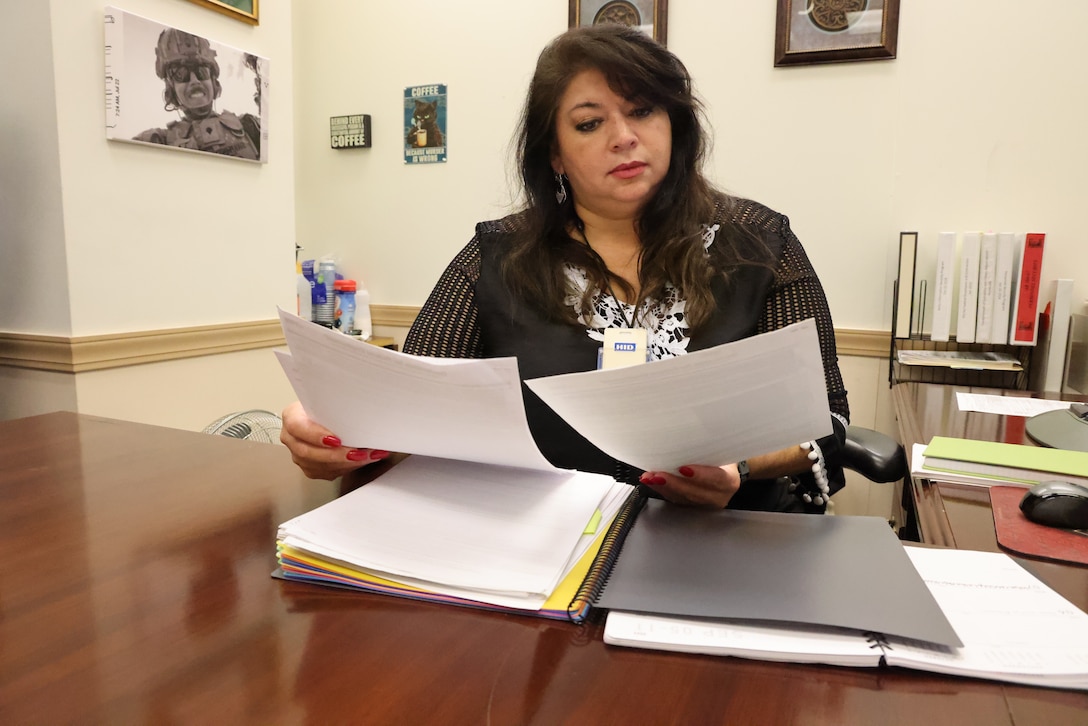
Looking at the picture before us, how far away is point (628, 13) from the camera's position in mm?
2309

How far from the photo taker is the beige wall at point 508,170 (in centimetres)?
165

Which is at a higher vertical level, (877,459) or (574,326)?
(574,326)

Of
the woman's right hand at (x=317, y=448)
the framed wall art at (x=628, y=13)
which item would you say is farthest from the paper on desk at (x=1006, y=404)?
the framed wall art at (x=628, y=13)

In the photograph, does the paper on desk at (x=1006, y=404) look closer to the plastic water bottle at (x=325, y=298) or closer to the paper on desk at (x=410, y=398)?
the paper on desk at (x=410, y=398)

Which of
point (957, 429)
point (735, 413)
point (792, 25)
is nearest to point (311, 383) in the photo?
point (735, 413)

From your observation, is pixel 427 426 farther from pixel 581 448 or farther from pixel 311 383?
pixel 581 448

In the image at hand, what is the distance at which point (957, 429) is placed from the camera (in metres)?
1.27

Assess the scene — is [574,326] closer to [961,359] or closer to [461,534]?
[461,534]

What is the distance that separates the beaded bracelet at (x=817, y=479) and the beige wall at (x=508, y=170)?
4.19ft

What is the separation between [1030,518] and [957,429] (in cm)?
57

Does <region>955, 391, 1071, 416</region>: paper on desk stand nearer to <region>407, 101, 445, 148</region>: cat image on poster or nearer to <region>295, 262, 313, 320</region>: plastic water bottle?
<region>407, 101, 445, 148</region>: cat image on poster

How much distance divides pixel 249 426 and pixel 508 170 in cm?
93

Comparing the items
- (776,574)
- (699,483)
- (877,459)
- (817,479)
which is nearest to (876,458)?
(877,459)

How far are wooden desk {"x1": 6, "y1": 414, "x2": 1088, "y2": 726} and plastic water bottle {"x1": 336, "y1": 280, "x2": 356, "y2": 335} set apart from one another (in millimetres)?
2165
